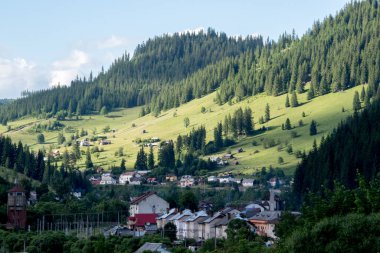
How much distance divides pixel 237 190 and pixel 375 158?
48099 mm

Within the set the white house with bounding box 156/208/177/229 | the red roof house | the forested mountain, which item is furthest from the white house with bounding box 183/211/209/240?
the forested mountain

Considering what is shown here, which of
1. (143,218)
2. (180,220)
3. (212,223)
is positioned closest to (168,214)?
(143,218)

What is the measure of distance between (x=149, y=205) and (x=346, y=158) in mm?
36426

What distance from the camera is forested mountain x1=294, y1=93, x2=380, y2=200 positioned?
502 feet

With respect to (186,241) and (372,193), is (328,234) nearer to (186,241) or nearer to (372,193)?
(372,193)

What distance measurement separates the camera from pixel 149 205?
16562 cm

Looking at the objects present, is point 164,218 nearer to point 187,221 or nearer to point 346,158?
point 187,221

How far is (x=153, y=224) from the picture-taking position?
506ft

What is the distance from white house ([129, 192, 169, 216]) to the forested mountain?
81.0ft

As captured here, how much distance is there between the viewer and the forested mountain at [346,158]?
502 feet

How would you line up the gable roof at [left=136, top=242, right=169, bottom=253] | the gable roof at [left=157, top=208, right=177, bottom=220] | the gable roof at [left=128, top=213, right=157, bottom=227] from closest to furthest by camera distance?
the gable roof at [left=136, top=242, right=169, bottom=253] → the gable roof at [left=157, top=208, right=177, bottom=220] → the gable roof at [left=128, top=213, right=157, bottom=227]

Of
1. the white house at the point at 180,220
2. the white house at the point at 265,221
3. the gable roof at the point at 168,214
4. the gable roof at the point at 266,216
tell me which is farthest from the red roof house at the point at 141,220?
the white house at the point at 265,221

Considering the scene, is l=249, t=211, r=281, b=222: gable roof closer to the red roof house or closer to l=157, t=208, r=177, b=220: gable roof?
l=157, t=208, r=177, b=220: gable roof

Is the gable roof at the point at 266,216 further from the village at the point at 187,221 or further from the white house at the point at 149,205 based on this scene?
the white house at the point at 149,205
